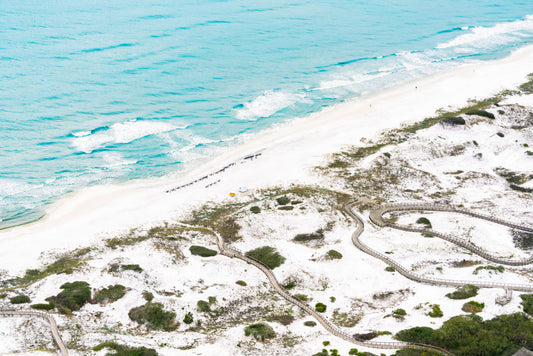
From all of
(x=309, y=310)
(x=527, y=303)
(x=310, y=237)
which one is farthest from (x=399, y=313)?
(x=310, y=237)

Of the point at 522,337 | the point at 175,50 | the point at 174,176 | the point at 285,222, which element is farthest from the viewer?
the point at 175,50

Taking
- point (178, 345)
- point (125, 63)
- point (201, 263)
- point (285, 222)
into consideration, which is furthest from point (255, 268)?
point (125, 63)

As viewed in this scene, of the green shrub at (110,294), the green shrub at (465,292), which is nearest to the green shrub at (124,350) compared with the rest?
the green shrub at (110,294)

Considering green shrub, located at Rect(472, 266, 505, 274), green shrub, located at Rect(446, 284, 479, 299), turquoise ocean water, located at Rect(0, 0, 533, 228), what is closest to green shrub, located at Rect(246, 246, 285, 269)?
green shrub, located at Rect(446, 284, 479, 299)

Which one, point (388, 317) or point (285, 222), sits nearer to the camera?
point (388, 317)

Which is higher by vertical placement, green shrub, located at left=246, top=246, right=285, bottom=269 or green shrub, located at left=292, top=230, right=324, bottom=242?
green shrub, located at left=246, top=246, right=285, bottom=269

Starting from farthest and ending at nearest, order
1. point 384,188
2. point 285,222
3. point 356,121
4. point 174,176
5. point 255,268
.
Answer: point 356,121 < point 174,176 < point 384,188 < point 285,222 < point 255,268

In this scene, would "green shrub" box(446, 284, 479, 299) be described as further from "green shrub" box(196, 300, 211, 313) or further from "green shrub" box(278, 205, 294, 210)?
"green shrub" box(278, 205, 294, 210)

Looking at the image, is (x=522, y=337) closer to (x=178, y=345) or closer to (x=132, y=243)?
(x=178, y=345)
